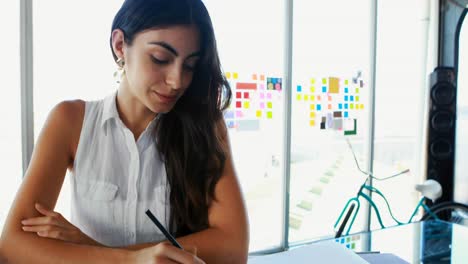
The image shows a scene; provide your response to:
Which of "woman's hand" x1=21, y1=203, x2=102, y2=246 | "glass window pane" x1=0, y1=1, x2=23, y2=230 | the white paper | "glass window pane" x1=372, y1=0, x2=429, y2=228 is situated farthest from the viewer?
"glass window pane" x1=372, y1=0, x2=429, y2=228

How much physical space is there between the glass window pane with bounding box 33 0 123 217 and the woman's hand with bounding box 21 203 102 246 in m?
1.22

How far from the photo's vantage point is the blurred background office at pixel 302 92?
2.06 meters

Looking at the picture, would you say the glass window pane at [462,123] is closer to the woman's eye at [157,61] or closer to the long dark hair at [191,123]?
the long dark hair at [191,123]

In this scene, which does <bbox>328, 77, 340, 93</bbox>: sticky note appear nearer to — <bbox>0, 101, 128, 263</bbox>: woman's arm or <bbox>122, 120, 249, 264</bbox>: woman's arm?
<bbox>122, 120, 249, 264</bbox>: woman's arm

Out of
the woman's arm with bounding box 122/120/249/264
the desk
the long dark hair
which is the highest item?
the long dark hair

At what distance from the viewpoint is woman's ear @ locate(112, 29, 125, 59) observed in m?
0.95

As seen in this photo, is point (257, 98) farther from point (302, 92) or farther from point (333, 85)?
point (333, 85)

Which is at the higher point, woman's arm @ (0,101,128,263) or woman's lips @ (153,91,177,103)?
woman's lips @ (153,91,177,103)

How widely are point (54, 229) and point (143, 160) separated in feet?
1.02

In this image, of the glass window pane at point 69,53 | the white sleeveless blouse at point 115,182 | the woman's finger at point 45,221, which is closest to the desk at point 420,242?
the white sleeveless blouse at point 115,182

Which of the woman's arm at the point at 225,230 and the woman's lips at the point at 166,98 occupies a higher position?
the woman's lips at the point at 166,98

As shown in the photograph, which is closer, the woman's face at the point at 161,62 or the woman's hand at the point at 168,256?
the woman's hand at the point at 168,256

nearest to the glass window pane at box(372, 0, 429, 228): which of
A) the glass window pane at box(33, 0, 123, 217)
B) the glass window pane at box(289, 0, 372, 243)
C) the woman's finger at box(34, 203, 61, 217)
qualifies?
the glass window pane at box(289, 0, 372, 243)

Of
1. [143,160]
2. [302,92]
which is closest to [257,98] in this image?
[302,92]
